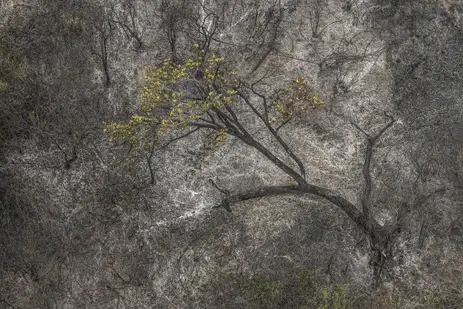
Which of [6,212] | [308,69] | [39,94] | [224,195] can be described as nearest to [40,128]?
[39,94]

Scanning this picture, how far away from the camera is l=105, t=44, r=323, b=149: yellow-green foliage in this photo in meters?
16.1

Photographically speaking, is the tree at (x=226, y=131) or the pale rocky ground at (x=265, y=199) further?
the pale rocky ground at (x=265, y=199)

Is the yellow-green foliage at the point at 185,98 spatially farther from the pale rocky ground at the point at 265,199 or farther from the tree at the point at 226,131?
the pale rocky ground at the point at 265,199

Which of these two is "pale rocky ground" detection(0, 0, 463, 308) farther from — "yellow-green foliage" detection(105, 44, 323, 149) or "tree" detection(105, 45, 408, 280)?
"yellow-green foliage" detection(105, 44, 323, 149)

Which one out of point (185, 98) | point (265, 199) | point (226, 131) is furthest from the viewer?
point (185, 98)

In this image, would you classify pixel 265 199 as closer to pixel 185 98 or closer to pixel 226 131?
pixel 226 131

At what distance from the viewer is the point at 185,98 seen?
19391 mm

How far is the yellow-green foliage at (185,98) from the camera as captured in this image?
1612 cm

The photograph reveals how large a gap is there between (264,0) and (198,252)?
11.8 metres

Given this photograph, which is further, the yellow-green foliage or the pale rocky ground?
the pale rocky ground

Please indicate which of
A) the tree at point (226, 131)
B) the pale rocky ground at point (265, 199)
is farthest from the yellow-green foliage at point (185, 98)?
the pale rocky ground at point (265, 199)

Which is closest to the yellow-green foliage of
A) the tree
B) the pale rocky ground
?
the tree

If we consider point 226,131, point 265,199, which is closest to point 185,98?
point 226,131

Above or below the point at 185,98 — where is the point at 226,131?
below
